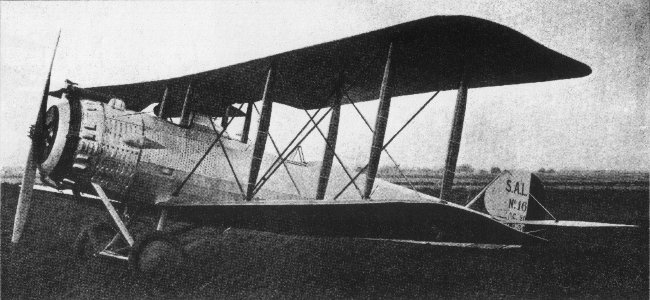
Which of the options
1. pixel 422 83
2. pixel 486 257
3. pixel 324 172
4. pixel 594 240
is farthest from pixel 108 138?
pixel 594 240

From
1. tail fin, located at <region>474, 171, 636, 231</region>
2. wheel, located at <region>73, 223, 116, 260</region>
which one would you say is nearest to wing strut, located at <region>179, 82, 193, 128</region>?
wheel, located at <region>73, 223, 116, 260</region>

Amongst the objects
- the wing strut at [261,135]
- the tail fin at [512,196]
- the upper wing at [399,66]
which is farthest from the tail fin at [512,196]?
the wing strut at [261,135]

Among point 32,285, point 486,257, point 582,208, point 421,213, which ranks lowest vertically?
point 32,285

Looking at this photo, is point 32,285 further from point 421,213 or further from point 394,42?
point 394,42

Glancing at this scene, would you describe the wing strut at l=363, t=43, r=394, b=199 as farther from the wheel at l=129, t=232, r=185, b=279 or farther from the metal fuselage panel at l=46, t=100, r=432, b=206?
the wheel at l=129, t=232, r=185, b=279

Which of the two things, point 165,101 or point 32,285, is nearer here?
point 32,285

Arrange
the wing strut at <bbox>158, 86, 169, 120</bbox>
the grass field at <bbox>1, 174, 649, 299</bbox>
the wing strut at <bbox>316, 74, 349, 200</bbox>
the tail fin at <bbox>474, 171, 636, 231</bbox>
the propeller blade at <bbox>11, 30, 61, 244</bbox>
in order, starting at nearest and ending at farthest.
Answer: the propeller blade at <bbox>11, 30, 61, 244</bbox> → the grass field at <bbox>1, 174, 649, 299</bbox> → the wing strut at <bbox>316, 74, 349, 200</bbox> → the wing strut at <bbox>158, 86, 169, 120</bbox> → the tail fin at <bbox>474, 171, 636, 231</bbox>

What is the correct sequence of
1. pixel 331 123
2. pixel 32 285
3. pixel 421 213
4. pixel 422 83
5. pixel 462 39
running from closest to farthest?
pixel 421 213, pixel 462 39, pixel 32 285, pixel 422 83, pixel 331 123
